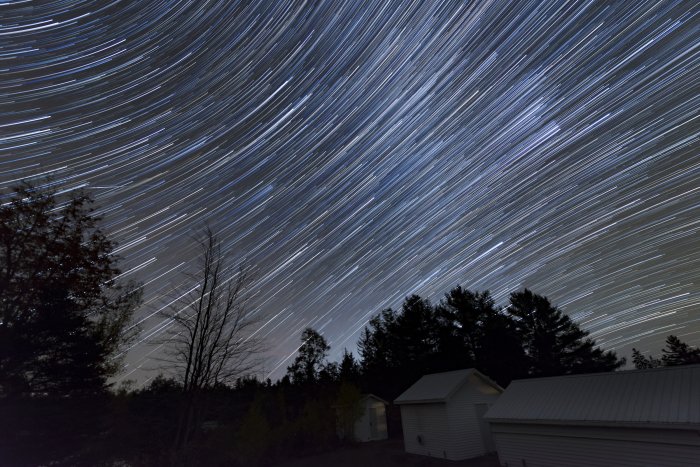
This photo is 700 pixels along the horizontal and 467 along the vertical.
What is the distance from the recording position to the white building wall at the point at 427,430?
17.4 metres

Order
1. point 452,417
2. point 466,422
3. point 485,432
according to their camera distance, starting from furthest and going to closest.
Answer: point 485,432 → point 466,422 → point 452,417

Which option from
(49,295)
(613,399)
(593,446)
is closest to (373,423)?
(593,446)

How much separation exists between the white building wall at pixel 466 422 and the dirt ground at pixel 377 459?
590 mm

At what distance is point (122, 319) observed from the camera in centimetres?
1888

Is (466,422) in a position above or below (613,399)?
below

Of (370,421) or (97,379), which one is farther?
(370,421)

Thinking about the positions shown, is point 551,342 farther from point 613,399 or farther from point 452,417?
point 613,399

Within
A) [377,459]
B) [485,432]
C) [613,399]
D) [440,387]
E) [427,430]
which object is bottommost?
[377,459]

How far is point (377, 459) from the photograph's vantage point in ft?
60.7

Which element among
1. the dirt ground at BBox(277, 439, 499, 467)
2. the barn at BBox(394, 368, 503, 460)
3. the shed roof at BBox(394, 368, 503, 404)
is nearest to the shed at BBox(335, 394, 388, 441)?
the dirt ground at BBox(277, 439, 499, 467)

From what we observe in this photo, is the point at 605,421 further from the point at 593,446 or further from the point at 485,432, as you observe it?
the point at 485,432

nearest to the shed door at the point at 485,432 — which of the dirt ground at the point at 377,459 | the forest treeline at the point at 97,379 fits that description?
the dirt ground at the point at 377,459

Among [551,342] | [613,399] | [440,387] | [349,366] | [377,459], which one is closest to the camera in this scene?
[613,399]

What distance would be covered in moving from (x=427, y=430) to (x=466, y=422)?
2.21 meters
